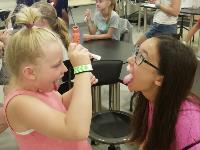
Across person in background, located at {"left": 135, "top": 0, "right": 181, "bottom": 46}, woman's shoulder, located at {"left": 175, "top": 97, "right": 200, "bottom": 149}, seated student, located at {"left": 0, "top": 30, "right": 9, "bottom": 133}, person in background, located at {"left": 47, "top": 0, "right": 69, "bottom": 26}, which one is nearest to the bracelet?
woman's shoulder, located at {"left": 175, "top": 97, "right": 200, "bottom": 149}

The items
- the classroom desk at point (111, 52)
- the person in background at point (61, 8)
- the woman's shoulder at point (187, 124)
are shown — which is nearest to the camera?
the woman's shoulder at point (187, 124)

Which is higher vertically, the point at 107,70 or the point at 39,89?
the point at 39,89

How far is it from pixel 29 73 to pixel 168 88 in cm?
54

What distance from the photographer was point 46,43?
1005 mm

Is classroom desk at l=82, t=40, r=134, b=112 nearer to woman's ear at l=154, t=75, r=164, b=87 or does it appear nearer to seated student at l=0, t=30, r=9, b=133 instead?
seated student at l=0, t=30, r=9, b=133

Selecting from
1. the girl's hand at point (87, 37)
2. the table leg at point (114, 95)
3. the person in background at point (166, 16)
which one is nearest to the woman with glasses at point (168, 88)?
the table leg at point (114, 95)

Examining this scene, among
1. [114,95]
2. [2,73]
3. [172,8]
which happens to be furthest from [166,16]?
[2,73]

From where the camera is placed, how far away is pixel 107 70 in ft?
7.05

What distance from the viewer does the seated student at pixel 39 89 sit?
95cm

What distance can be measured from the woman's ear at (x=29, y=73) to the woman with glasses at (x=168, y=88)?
44 cm

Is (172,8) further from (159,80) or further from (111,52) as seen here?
(159,80)

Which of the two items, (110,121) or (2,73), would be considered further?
(2,73)

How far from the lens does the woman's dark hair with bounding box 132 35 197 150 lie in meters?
1.12

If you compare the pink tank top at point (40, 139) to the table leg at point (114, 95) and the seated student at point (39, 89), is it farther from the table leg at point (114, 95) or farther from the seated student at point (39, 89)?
the table leg at point (114, 95)
